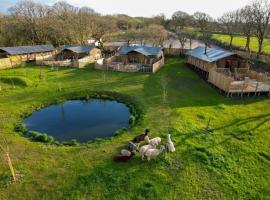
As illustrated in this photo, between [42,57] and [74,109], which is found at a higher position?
[42,57]

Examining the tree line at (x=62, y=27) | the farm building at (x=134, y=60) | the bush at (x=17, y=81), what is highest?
the tree line at (x=62, y=27)

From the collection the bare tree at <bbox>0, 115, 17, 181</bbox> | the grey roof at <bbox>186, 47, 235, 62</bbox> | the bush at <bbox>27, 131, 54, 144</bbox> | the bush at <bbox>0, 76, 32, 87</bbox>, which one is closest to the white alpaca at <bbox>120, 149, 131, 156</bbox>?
the bush at <bbox>27, 131, 54, 144</bbox>

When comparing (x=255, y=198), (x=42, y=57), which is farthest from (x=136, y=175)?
(x=42, y=57)

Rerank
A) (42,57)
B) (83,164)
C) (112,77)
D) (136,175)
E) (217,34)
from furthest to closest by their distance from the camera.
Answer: (217,34) < (42,57) < (112,77) < (83,164) < (136,175)

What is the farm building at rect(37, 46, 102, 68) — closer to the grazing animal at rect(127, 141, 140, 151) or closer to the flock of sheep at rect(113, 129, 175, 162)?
the flock of sheep at rect(113, 129, 175, 162)

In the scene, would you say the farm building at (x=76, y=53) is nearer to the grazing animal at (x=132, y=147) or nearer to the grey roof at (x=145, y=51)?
the grey roof at (x=145, y=51)

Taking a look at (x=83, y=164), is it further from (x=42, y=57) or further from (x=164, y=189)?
(x=42, y=57)

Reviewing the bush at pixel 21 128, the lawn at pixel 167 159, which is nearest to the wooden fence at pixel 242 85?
the lawn at pixel 167 159
